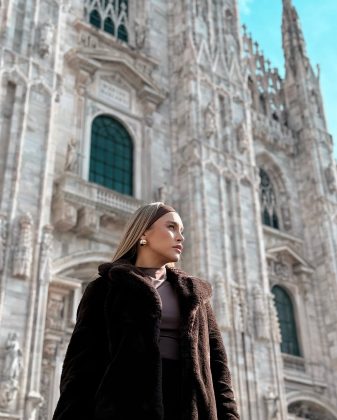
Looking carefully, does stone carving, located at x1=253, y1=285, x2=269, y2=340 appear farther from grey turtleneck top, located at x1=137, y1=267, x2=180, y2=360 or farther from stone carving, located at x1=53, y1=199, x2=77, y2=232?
grey turtleneck top, located at x1=137, y1=267, x2=180, y2=360

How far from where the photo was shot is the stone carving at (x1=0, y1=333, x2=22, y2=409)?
8.84 meters

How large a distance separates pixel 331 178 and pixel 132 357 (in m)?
17.3

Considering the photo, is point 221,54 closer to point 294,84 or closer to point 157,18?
point 157,18

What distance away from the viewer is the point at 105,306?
247 centimetres

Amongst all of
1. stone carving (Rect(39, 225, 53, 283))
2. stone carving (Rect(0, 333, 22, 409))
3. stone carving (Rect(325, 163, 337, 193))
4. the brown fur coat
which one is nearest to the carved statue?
stone carving (Rect(39, 225, 53, 283))

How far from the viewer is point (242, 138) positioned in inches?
632

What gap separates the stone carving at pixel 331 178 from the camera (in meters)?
18.6

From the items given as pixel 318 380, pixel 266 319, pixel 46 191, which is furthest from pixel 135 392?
pixel 318 380

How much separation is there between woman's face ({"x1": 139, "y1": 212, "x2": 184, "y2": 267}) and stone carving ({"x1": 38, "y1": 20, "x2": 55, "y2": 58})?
35.4ft

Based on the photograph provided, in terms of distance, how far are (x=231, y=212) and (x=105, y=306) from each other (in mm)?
12358

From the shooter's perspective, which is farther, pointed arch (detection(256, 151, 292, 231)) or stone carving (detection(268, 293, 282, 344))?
pointed arch (detection(256, 151, 292, 231))

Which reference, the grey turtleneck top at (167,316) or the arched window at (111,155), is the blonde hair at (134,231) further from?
the arched window at (111,155)

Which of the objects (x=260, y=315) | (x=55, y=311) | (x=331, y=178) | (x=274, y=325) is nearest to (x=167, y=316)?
(x=55, y=311)

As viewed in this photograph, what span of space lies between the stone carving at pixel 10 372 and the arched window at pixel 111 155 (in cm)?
520
